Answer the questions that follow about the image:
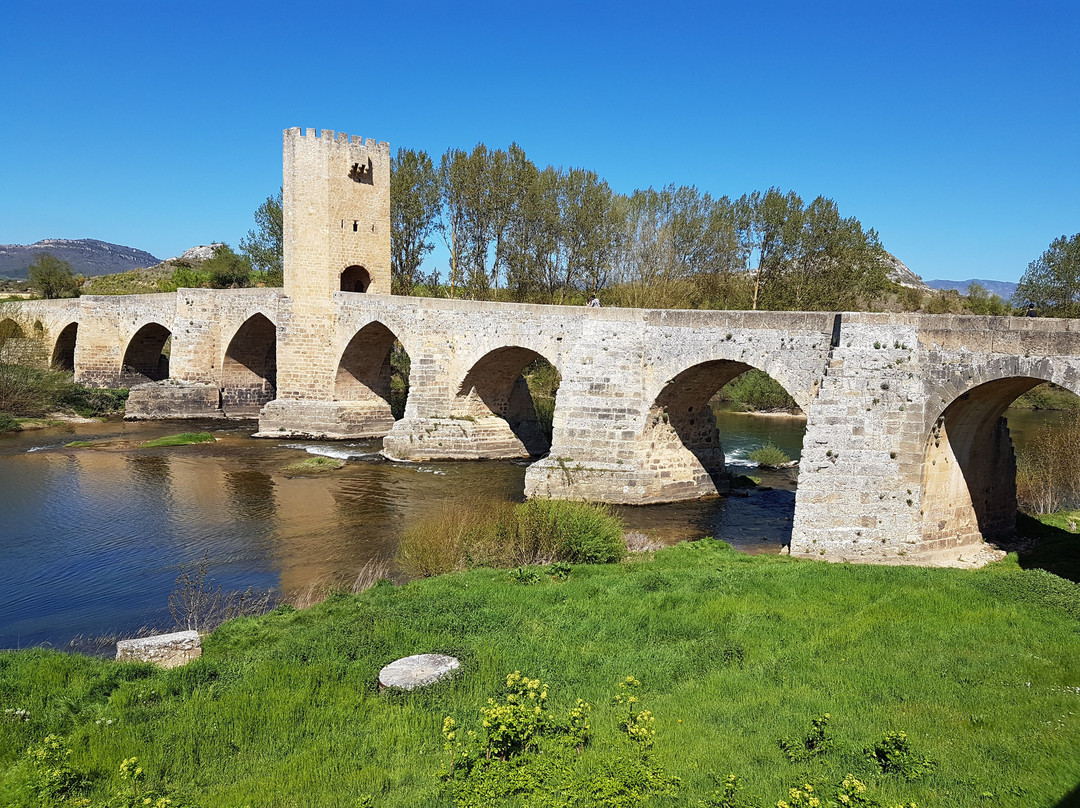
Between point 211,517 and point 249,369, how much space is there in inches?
667

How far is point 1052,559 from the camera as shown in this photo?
12.0 meters

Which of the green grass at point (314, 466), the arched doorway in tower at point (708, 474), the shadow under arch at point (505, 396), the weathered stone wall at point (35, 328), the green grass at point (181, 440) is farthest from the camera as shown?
the weathered stone wall at point (35, 328)

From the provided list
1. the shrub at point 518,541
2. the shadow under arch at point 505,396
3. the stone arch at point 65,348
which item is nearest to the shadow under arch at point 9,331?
the stone arch at point 65,348

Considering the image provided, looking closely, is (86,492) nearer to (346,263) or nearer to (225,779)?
(346,263)

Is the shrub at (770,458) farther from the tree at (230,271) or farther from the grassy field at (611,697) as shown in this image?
the tree at (230,271)

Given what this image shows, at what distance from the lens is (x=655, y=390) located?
17.6 meters

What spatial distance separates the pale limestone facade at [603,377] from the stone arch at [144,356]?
0.57m

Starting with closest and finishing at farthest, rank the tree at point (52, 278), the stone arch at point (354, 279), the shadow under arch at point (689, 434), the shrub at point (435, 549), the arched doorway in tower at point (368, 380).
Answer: the shrub at point (435, 549)
the shadow under arch at point (689, 434)
the arched doorway in tower at point (368, 380)
the stone arch at point (354, 279)
the tree at point (52, 278)

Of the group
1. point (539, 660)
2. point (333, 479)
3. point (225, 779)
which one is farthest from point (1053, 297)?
point (225, 779)

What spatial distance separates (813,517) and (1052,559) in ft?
11.7

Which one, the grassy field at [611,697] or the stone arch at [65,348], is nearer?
the grassy field at [611,697]

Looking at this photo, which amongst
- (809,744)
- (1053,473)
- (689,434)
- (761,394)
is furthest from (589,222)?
(809,744)

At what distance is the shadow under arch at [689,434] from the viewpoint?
58.1 feet

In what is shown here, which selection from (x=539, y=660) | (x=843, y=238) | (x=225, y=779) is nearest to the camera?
(x=225, y=779)
